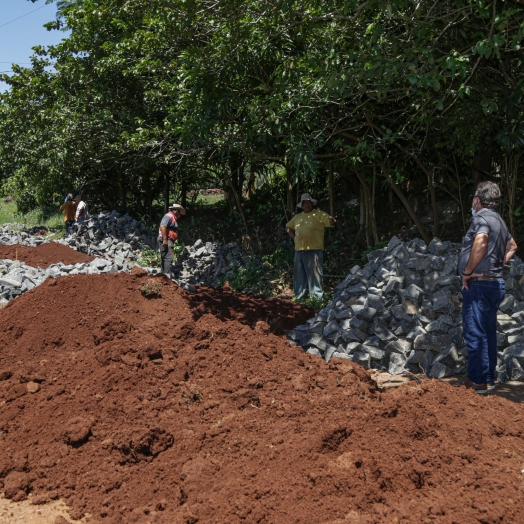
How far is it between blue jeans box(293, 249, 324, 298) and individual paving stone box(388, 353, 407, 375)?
3.13 m

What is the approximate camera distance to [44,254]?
14.0 m

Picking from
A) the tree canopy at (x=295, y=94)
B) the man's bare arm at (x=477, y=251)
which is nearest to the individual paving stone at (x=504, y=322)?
the man's bare arm at (x=477, y=251)

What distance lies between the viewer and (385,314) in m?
6.95

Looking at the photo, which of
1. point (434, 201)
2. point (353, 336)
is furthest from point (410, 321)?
point (434, 201)

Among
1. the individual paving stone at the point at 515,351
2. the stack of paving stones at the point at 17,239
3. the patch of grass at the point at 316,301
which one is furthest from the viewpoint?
the stack of paving stones at the point at 17,239

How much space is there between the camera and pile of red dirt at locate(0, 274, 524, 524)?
11.5 ft

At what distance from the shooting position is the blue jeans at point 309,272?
9.68 m

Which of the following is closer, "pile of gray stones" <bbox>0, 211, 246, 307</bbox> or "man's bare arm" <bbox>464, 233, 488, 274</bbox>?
"man's bare arm" <bbox>464, 233, 488, 274</bbox>

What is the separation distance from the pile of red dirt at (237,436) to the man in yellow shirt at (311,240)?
342cm

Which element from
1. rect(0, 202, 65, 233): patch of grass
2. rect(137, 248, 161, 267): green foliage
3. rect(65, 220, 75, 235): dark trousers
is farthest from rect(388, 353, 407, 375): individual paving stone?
rect(0, 202, 65, 233): patch of grass

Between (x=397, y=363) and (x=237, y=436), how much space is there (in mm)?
2653

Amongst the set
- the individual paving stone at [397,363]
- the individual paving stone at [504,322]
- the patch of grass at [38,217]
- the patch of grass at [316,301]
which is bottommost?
the individual paving stone at [397,363]

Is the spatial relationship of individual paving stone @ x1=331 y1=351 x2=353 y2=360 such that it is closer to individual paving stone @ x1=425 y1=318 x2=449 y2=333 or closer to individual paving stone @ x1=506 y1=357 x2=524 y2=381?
individual paving stone @ x1=425 y1=318 x2=449 y2=333

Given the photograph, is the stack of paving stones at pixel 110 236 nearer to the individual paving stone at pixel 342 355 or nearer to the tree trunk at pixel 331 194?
the tree trunk at pixel 331 194
